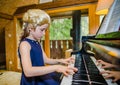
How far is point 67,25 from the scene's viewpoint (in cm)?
564

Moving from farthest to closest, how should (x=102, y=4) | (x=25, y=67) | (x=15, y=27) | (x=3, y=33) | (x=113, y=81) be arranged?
(x=3, y=33) → (x=15, y=27) → (x=102, y=4) → (x=25, y=67) → (x=113, y=81)

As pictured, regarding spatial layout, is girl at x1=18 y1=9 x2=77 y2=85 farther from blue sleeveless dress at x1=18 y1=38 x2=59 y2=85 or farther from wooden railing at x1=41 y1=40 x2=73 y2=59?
wooden railing at x1=41 y1=40 x2=73 y2=59

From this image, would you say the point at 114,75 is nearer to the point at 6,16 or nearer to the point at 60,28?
the point at 6,16

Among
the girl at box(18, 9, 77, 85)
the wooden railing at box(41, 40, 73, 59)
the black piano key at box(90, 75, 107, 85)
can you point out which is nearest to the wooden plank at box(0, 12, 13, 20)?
the wooden railing at box(41, 40, 73, 59)

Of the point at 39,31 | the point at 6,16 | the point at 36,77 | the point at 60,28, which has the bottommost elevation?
the point at 36,77

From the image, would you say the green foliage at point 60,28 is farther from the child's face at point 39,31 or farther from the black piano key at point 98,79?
the black piano key at point 98,79

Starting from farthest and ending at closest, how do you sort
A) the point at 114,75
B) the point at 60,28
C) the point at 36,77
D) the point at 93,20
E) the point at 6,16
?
the point at 60,28
the point at 6,16
the point at 93,20
the point at 36,77
the point at 114,75

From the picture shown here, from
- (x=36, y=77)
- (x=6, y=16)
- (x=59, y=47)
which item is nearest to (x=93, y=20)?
(x=36, y=77)

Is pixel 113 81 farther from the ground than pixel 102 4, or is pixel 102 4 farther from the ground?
pixel 102 4

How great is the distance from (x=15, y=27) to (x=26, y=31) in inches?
152

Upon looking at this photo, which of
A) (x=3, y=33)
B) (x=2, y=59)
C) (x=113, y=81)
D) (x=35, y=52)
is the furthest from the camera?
(x=2, y=59)

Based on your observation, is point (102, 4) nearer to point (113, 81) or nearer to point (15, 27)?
point (113, 81)

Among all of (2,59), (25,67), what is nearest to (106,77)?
(25,67)

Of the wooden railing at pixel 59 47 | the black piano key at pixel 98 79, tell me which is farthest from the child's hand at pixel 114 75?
the wooden railing at pixel 59 47
